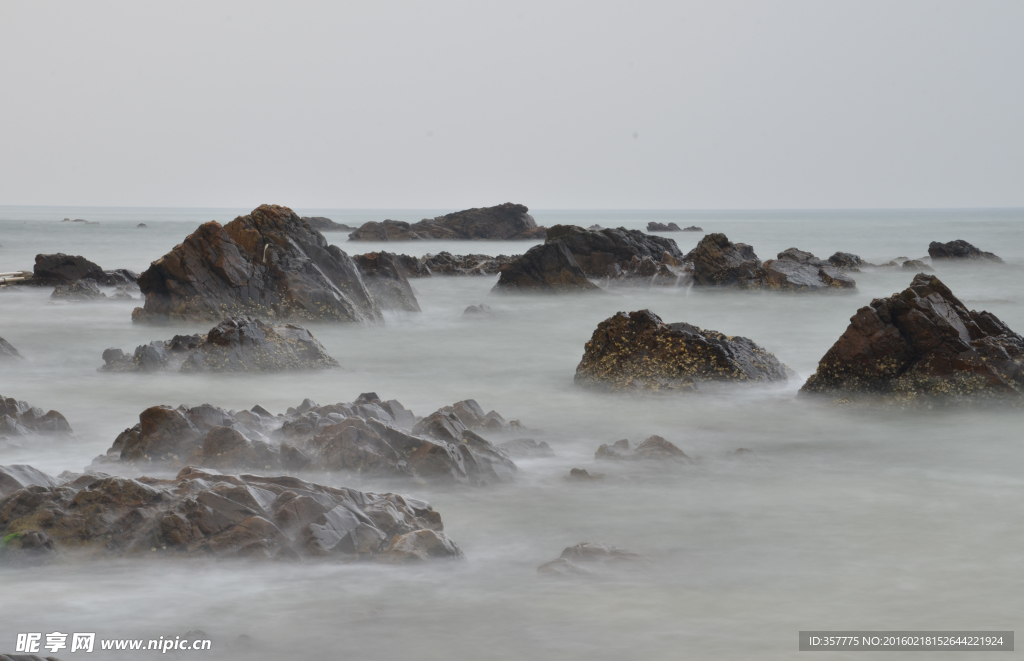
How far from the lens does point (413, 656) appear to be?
365 centimetres

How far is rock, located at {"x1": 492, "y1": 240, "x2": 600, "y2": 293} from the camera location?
22922 millimetres

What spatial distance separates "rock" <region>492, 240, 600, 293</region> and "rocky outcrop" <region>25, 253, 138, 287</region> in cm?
898

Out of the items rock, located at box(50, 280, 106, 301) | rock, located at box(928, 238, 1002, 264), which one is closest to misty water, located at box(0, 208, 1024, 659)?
rock, located at box(50, 280, 106, 301)

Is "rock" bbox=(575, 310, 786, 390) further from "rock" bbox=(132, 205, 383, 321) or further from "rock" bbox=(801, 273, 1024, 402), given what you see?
"rock" bbox=(132, 205, 383, 321)

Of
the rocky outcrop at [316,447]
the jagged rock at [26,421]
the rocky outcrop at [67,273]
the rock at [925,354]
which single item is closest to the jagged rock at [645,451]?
the rocky outcrop at [316,447]

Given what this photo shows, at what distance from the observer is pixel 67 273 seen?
71.9 feet

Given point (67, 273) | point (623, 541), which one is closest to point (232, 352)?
point (623, 541)

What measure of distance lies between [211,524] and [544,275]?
62.0ft

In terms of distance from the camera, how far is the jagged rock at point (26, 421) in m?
6.89

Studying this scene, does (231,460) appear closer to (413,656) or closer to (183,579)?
(183,579)

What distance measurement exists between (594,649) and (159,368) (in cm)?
779

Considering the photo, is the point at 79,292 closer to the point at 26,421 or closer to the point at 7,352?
the point at 7,352

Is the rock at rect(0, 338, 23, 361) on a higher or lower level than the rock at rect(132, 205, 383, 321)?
lower

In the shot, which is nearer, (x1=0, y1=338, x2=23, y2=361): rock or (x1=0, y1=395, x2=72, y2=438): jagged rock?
(x1=0, y1=395, x2=72, y2=438): jagged rock
